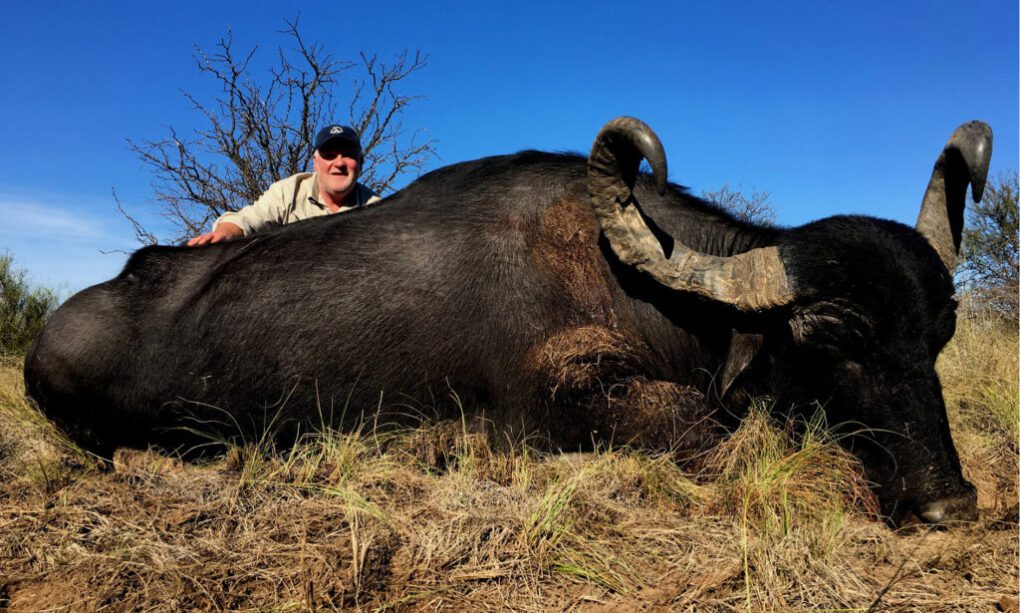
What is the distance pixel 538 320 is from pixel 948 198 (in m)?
2.67

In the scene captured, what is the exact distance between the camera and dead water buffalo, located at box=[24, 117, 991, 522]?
328cm

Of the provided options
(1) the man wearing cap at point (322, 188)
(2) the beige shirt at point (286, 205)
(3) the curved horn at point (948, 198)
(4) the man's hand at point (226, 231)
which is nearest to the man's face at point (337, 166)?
(1) the man wearing cap at point (322, 188)

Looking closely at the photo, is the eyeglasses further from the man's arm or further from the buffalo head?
the buffalo head

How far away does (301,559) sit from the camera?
217cm

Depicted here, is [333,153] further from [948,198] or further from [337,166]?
[948,198]

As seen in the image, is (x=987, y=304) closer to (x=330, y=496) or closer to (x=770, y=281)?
(x=770, y=281)

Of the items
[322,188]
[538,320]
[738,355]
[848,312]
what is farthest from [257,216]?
[848,312]

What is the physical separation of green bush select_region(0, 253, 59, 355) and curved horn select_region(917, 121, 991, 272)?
8.89m

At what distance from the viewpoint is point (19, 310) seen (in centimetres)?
876

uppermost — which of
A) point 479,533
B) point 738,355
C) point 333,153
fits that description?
point 333,153

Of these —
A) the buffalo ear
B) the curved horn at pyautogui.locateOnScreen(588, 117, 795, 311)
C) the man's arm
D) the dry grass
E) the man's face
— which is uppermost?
the man's face

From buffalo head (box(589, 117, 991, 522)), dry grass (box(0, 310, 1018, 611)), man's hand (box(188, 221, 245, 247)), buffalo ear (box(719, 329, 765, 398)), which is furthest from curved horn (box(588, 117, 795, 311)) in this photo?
man's hand (box(188, 221, 245, 247))

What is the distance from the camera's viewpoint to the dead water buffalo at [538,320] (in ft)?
10.8

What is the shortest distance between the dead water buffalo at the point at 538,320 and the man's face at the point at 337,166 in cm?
216
